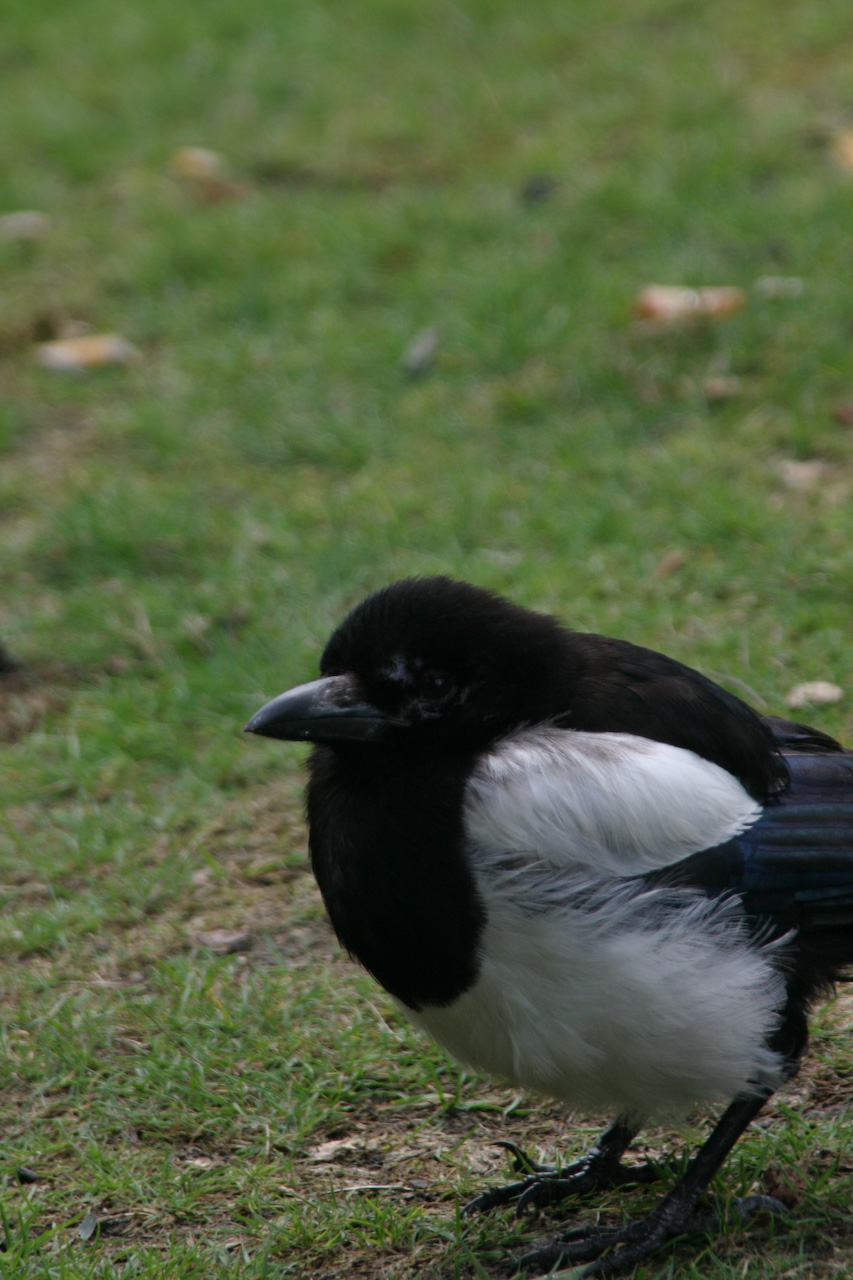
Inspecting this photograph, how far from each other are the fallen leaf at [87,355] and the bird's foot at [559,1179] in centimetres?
395

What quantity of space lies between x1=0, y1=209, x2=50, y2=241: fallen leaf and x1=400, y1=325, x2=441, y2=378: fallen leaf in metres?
2.21

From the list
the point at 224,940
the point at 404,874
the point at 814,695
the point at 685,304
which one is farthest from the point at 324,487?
the point at 404,874

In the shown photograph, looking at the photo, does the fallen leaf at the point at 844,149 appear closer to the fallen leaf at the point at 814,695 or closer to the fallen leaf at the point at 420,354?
the fallen leaf at the point at 420,354

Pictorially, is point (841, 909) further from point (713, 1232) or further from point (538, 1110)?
point (538, 1110)

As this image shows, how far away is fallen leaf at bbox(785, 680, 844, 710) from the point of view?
3.64 metres

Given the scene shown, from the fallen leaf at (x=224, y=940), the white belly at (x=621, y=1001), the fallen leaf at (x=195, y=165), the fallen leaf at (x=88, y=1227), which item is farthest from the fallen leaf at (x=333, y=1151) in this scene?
the fallen leaf at (x=195, y=165)

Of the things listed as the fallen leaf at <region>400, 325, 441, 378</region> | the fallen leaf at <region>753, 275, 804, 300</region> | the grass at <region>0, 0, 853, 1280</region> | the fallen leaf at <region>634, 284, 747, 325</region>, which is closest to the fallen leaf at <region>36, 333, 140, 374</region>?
the grass at <region>0, 0, 853, 1280</region>

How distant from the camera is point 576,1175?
2.57 meters

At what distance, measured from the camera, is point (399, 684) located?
2.44 meters

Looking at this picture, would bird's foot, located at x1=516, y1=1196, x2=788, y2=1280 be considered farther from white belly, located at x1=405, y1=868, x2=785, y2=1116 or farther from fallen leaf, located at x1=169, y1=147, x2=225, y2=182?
fallen leaf, located at x1=169, y1=147, x2=225, y2=182

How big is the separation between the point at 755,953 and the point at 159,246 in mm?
4840

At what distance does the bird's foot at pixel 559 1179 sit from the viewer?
2539 mm

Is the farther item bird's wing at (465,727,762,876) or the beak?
the beak

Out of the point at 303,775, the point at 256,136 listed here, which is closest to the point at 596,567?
the point at 303,775
